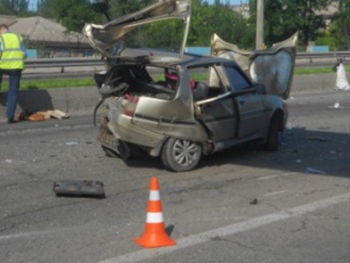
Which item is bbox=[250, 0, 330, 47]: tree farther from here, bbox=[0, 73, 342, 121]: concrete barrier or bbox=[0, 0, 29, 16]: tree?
bbox=[0, 0, 29, 16]: tree

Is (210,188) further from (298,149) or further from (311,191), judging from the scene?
(298,149)

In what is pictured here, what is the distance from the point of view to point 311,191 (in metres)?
10.3

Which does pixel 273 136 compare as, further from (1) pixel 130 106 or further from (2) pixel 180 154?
(1) pixel 130 106

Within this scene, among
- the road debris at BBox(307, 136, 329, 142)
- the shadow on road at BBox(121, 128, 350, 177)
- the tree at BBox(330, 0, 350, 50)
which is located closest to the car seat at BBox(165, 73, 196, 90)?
the shadow on road at BBox(121, 128, 350, 177)

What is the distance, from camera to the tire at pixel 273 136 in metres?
13.3

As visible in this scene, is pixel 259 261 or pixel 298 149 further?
pixel 298 149

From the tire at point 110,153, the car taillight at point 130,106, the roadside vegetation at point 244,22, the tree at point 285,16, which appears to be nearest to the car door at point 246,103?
the car taillight at point 130,106

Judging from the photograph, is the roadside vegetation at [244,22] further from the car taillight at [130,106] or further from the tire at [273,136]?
the car taillight at [130,106]

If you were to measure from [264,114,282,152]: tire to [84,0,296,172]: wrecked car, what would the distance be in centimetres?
8

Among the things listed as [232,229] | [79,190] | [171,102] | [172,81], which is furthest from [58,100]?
[232,229]

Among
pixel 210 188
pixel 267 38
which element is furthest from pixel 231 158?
pixel 267 38

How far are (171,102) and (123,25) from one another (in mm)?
1498

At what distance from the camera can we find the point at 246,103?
41.0 feet

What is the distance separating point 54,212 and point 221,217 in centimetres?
181
